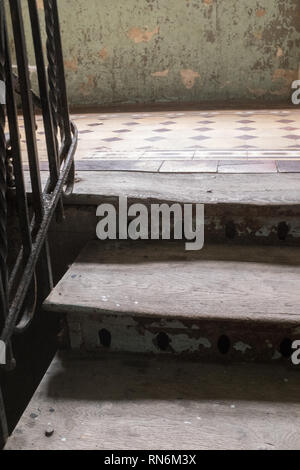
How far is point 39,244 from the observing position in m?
1.34

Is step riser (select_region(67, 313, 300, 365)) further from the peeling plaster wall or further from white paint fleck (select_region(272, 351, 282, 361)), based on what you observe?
the peeling plaster wall

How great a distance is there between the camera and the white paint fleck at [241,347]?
1.41 metres

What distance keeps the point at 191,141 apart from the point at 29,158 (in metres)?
1.79

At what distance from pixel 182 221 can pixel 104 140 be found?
1.54 meters

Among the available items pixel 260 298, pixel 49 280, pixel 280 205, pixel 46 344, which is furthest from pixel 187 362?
pixel 46 344

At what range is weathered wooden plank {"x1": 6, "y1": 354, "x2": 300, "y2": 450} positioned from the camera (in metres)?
1.13

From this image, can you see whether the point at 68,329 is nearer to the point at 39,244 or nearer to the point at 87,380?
the point at 87,380

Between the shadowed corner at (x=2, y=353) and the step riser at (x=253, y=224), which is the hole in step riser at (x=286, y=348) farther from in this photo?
the shadowed corner at (x=2, y=353)

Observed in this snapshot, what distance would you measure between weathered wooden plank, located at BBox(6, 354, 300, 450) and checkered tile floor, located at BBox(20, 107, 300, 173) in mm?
1051

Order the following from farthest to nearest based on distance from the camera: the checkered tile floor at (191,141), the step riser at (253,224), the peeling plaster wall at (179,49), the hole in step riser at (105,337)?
the peeling plaster wall at (179,49) → the checkered tile floor at (191,141) → the step riser at (253,224) → the hole in step riser at (105,337)

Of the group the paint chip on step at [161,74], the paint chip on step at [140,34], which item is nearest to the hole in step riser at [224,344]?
the paint chip on step at [161,74]

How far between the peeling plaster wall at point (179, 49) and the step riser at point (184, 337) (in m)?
3.91

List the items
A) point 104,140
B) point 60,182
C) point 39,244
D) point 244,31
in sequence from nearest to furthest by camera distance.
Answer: point 39,244, point 60,182, point 104,140, point 244,31

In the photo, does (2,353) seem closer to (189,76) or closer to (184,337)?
(184,337)
